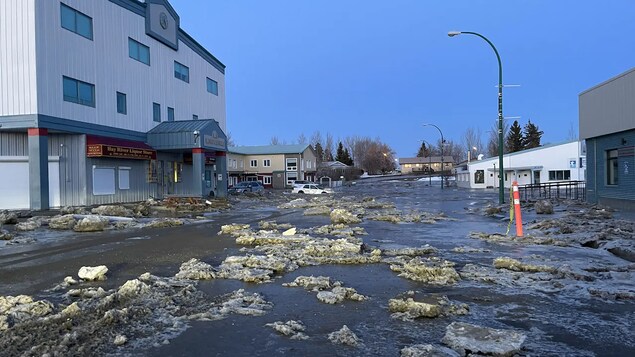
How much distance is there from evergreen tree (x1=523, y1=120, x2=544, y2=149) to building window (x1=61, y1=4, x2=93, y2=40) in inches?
3913

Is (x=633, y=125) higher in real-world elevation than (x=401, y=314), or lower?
higher

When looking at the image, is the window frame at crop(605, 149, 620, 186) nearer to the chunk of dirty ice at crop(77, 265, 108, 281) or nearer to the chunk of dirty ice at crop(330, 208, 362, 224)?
the chunk of dirty ice at crop(330, 208, 362, 224)

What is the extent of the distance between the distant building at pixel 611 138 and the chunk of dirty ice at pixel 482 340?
1891 cm

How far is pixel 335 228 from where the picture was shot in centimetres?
1492

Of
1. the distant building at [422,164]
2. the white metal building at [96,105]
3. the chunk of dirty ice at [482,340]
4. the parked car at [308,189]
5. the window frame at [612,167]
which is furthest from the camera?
the distant building at [422,164]

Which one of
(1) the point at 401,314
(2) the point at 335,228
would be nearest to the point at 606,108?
(2) the point at 335,228

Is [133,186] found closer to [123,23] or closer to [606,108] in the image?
[123,23]

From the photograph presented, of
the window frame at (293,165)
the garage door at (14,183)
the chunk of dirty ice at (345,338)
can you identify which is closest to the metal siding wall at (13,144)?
the garage door at (14,183)

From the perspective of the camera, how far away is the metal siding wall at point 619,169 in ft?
66.6

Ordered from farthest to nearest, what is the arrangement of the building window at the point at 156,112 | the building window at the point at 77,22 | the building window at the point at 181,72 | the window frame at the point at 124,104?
the building window at the point at 181,72, the building window at the point at 156,112, the window frame at the point at 124,104, the building window at the point at 77,22

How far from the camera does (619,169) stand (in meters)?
21.4

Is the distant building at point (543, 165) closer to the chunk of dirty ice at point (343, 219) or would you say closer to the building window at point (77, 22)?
the chunk of dirty ice at point (343, 219)

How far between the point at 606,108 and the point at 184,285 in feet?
72.8

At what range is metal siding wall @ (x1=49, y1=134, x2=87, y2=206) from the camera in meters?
26.0
